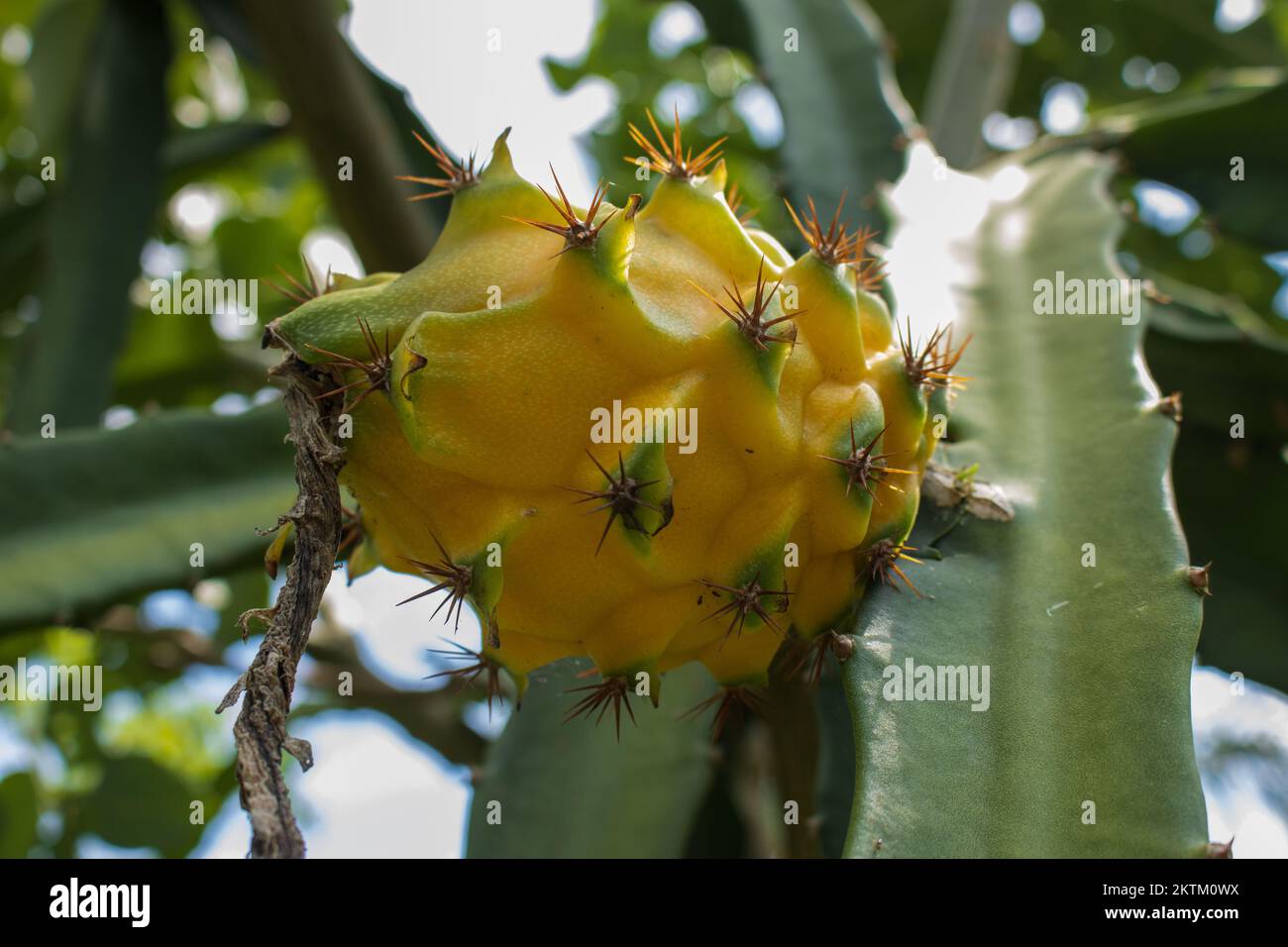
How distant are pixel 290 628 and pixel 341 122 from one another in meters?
1.56

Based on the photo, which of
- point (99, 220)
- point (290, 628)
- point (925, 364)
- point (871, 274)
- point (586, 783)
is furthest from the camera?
point (99, 220)

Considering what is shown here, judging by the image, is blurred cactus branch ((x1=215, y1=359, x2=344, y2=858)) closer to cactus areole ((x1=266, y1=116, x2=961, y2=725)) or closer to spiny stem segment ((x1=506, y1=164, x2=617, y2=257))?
cactus areole ((x1=266, y1=116, x2=961, y2=725))

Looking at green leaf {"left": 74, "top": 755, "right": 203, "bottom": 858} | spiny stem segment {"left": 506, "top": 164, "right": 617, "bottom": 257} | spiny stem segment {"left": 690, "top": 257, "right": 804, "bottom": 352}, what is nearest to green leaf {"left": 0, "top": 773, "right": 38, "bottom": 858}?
green leaf {"left": 74, "top": 755, "right": 203, "bottom": 858}

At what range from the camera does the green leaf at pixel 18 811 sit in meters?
3.01

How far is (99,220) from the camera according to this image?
8.13ft

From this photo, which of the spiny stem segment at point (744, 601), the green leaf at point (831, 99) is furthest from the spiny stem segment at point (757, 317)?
the green leaf at point (831, 99)

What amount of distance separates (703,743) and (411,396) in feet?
3.27

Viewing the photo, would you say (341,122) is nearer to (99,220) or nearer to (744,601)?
(99,220)

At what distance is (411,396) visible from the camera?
1060mm

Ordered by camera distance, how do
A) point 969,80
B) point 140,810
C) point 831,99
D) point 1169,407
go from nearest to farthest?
point 1169,407 → point 831,99 → point 969,80 → point 140,810

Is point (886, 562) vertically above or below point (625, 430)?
below

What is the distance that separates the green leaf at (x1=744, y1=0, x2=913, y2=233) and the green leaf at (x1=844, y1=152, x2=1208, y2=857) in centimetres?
49

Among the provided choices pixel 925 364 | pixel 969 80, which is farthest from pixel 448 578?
pixel 969 80
